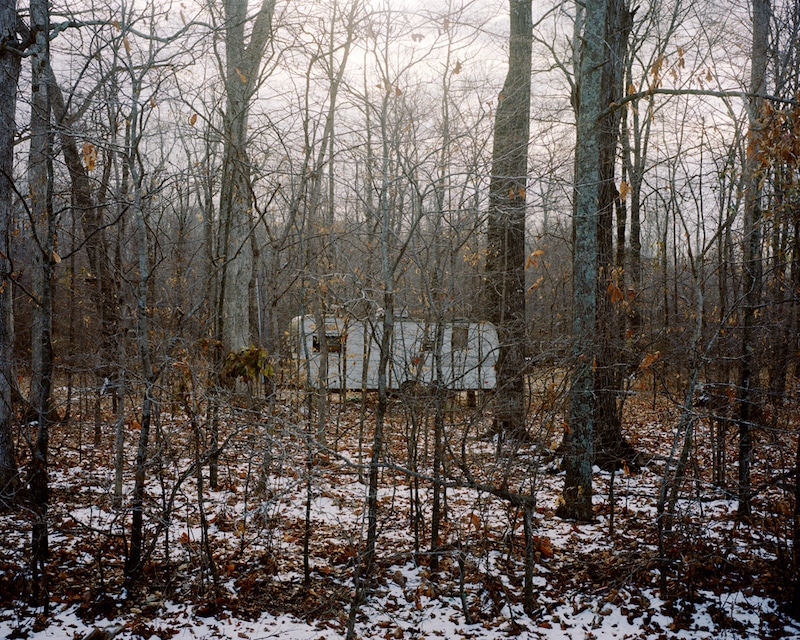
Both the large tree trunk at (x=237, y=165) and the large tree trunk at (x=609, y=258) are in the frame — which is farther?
the large tree trunk at (x=609, y=258)

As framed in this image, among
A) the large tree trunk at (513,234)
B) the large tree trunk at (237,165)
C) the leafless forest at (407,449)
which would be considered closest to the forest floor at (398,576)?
the leafless forest at (407,449)

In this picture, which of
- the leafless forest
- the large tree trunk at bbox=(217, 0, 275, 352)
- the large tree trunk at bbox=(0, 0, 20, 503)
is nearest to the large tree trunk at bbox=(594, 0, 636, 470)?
the leafless forest

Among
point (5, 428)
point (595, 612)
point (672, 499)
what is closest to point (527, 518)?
point (595, 612)

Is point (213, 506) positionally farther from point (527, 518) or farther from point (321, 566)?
point (527, 518)

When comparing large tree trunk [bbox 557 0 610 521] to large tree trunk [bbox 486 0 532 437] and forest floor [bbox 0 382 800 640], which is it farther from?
large tree trunk [bbox 486 0 532 437]

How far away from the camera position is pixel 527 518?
4.22 meters

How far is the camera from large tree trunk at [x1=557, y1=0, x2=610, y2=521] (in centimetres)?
570

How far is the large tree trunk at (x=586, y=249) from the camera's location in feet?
18.7

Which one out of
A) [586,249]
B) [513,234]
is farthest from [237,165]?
[586,249]

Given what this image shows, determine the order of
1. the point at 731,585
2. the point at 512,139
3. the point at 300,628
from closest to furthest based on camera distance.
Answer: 1. the point at 300,628
2. the point at 731,585
3. the point at 512,139

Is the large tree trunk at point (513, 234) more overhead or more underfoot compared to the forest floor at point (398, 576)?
more overhead

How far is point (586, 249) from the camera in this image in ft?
19.0

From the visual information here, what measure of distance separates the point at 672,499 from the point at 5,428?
19.4 feet

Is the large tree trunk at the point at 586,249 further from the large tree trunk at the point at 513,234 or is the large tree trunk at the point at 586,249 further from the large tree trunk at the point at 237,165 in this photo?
the large tree trunk at the point at 237,165
